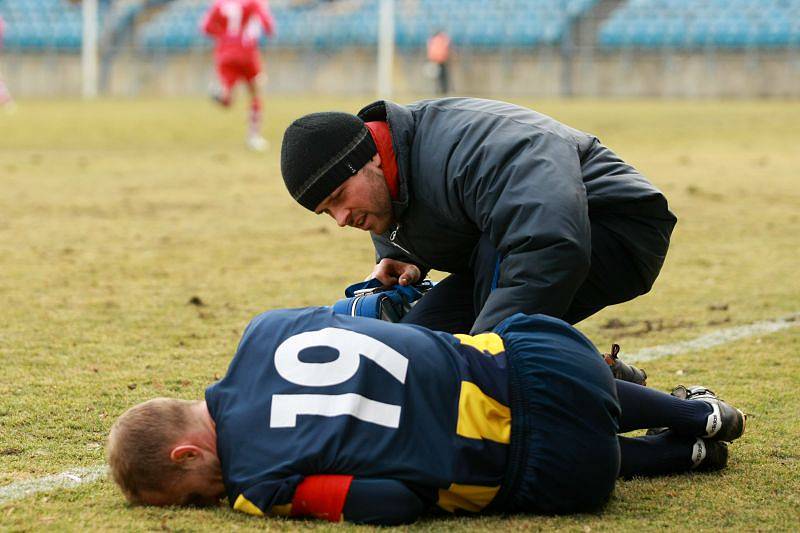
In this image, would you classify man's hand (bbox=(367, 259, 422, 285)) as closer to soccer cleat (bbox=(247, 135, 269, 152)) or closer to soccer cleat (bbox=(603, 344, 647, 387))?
soccer cleat (bbox=(603, 344, 647, 387))

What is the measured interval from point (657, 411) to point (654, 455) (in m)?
0.12

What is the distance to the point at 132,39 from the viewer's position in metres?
35.1

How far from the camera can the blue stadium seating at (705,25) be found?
31.2m

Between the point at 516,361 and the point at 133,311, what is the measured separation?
315cm

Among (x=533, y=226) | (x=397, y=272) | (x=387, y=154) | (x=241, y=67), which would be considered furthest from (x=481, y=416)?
(x=241, y=67)

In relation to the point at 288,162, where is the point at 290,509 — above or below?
below

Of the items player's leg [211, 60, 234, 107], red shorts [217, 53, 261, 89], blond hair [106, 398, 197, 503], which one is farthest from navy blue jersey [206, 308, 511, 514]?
player's leg [211, 60, 234, 107]

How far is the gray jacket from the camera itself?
3.14m

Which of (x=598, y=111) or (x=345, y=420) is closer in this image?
(x=345, y=420)

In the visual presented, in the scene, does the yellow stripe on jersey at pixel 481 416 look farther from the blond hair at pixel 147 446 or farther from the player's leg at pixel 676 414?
the blond hair at pixel 147 446

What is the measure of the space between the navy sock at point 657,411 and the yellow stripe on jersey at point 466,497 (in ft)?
1.72

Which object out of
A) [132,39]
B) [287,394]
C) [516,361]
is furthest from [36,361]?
[132,39]

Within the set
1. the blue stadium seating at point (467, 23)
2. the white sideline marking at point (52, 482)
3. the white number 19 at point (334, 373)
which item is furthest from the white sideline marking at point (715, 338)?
the blue stadium seating at point (467, 23)

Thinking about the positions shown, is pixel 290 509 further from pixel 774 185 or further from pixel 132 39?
pixel 132 39
